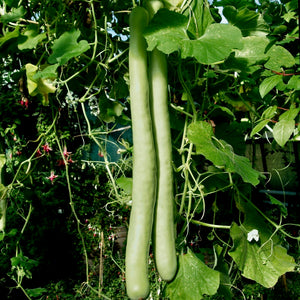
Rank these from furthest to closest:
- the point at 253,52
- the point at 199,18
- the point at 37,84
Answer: the point at 37,84
the point at 253,52
the point at 199,18

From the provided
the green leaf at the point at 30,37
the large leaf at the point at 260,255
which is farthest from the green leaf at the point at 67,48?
the large leaf at the point at 260,255

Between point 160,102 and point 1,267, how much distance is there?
1.67 meters

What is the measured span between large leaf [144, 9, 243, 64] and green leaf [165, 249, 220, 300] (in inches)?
18.5

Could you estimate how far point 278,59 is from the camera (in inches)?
36.1

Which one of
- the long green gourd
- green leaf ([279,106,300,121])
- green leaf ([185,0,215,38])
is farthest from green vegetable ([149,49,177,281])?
green leaf ([279,106,300,121])

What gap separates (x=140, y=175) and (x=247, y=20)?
0.58 meters

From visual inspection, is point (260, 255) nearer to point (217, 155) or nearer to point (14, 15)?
point (217, 155)

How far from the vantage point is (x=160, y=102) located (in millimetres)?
756

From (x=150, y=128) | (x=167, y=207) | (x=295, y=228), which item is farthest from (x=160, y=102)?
(x=295, y=228)

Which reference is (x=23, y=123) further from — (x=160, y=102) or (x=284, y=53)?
(x=284, y=53)

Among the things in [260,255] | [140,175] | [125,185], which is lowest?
[260,255]

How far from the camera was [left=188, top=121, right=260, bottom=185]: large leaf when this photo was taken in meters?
0.80

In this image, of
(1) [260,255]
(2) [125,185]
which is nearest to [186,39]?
(2) [125,185]

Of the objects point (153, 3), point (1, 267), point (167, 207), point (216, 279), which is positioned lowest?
point (1, 267)
